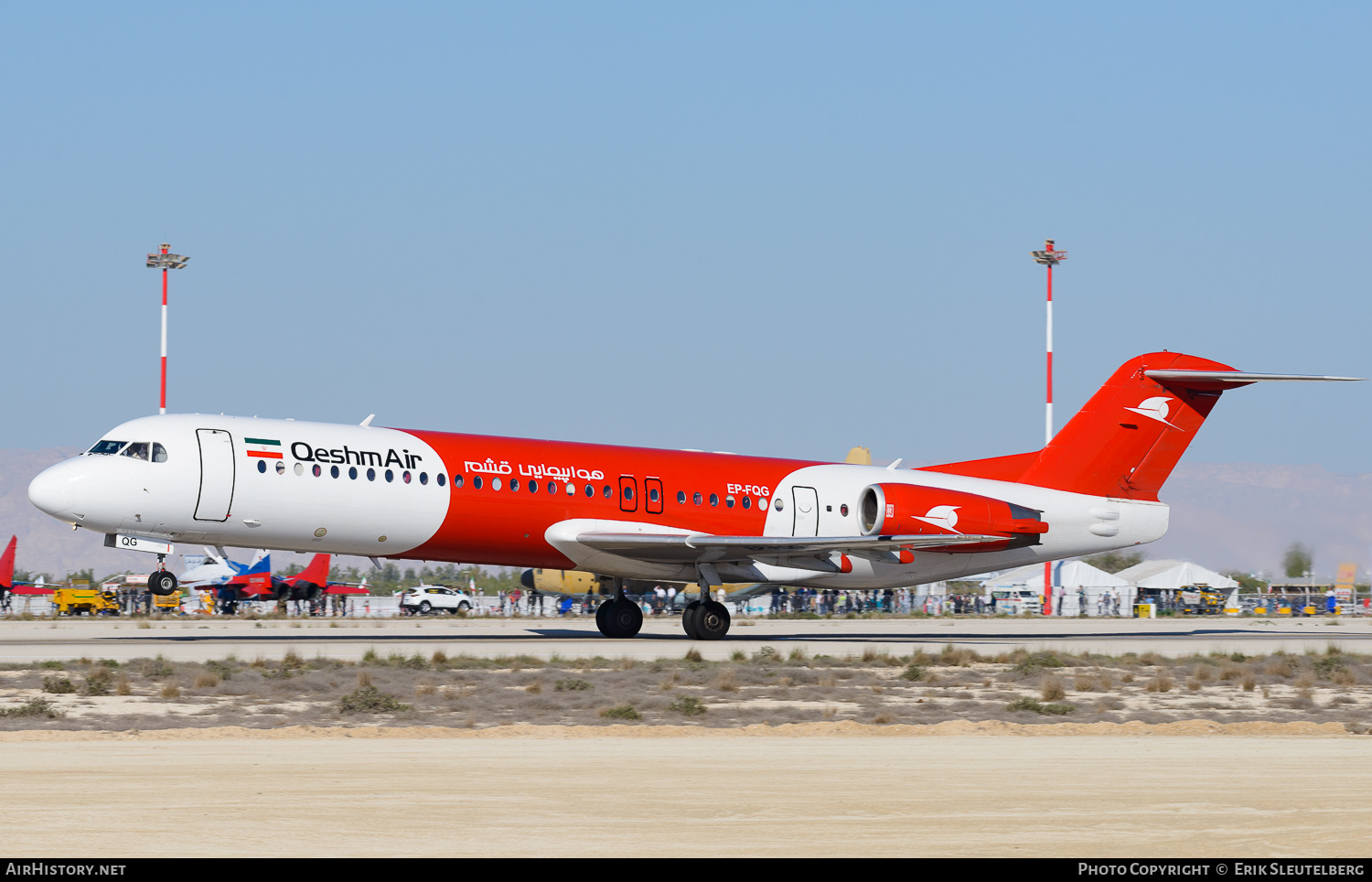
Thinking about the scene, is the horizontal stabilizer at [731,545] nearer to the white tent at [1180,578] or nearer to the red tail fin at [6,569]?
the red tail fin at [6,569]

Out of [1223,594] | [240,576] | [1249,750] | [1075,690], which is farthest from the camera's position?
[1223,594]

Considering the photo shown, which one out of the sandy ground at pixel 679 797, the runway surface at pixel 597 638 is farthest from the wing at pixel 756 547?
the sandy ground at pixel 679 797

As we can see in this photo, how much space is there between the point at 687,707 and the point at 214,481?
43.3 ft

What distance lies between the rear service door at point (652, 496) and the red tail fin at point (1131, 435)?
→ 399 inches

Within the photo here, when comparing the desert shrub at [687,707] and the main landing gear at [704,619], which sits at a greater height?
the main landing gear at [704,619]

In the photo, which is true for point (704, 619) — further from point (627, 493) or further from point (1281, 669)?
point (1281, 669)

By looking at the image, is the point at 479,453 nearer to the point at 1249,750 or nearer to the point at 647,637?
the point at 647,637

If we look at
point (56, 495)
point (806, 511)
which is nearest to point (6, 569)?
point (56, 495)

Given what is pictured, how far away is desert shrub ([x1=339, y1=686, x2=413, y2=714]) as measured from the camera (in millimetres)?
18156

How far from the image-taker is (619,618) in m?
34.1

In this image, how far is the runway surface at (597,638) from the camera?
28172 millimetres

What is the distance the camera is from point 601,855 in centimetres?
905

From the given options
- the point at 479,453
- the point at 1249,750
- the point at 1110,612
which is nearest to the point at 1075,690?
the point at 1249,750

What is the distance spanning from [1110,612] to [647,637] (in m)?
40.2
